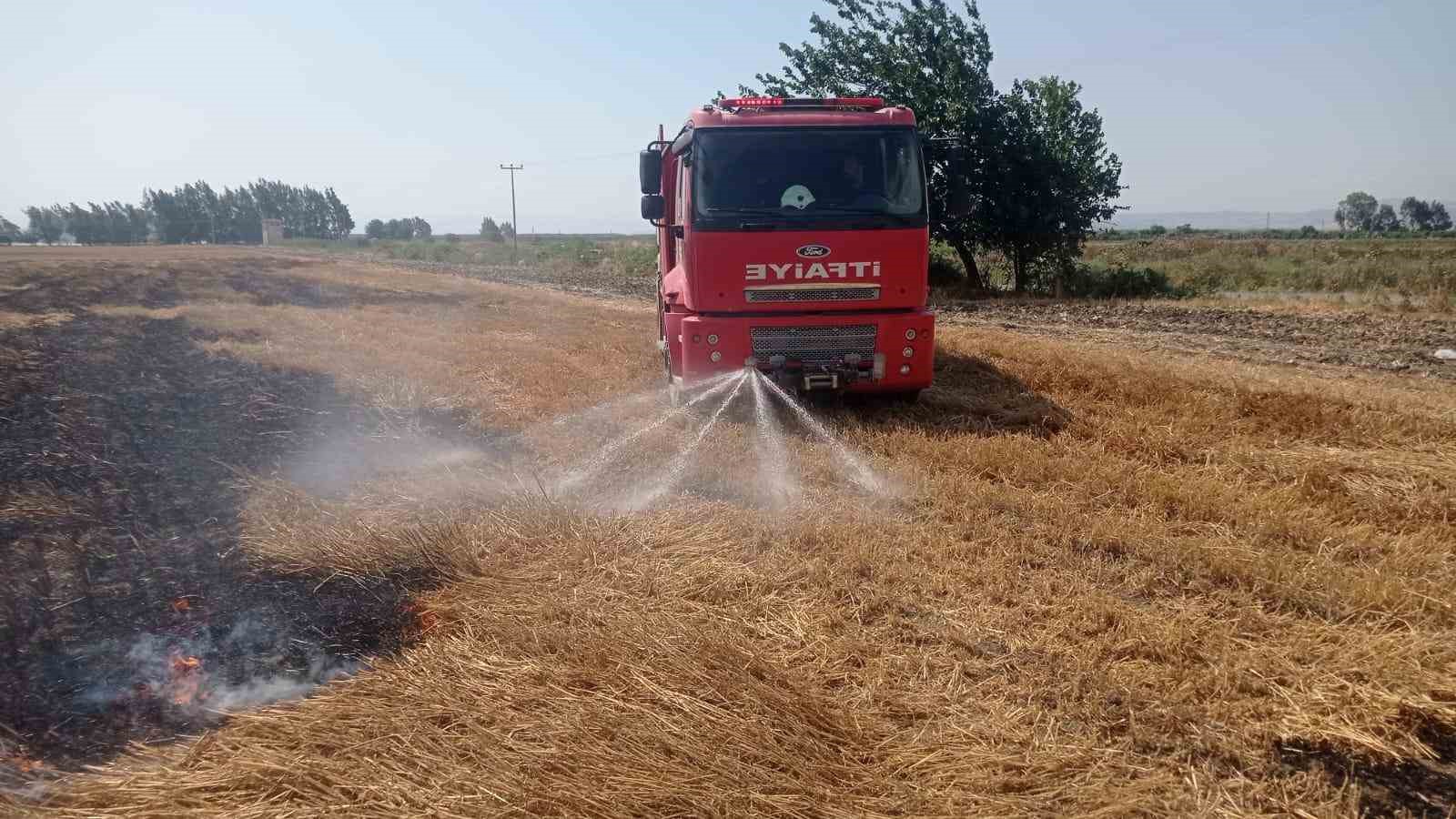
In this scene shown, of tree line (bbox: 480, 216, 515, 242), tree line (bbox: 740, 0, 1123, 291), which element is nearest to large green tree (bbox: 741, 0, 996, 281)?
tree line (bbox: 740, 0, 1123, 291)

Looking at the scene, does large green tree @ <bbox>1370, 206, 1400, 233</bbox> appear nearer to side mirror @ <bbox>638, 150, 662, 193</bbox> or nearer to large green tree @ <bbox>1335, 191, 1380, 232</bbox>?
large green tree @ <bbox>1335, 191, 1380, 232</bbox>

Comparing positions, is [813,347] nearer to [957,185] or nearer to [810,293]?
[810,293]

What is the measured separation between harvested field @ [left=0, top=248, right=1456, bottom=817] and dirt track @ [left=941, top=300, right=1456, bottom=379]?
125 inches

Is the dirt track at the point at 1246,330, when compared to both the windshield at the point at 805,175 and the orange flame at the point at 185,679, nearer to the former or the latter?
the windshield at the point at 805,175

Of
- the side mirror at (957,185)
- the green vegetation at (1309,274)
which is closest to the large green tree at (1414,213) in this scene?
the green vegetation at (1309,274)

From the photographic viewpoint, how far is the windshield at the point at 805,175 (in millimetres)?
7039

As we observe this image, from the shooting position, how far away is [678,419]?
720 cm

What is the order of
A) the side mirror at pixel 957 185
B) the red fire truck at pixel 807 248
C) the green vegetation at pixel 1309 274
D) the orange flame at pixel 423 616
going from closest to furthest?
the orange flame at pixel 423 616 → the red fire truck at pixel 807 248 → the side mirror at pixel 957 185 → the green vegetation at pixel 1309 274

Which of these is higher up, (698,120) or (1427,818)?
(698,120)

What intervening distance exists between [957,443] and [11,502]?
566 cm

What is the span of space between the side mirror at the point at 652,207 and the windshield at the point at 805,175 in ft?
3.65

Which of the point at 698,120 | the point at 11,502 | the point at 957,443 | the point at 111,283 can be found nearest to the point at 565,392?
the point at 698,120

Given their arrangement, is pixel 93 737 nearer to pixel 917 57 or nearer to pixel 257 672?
pixel 257 672

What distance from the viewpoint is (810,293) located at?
7.10m
